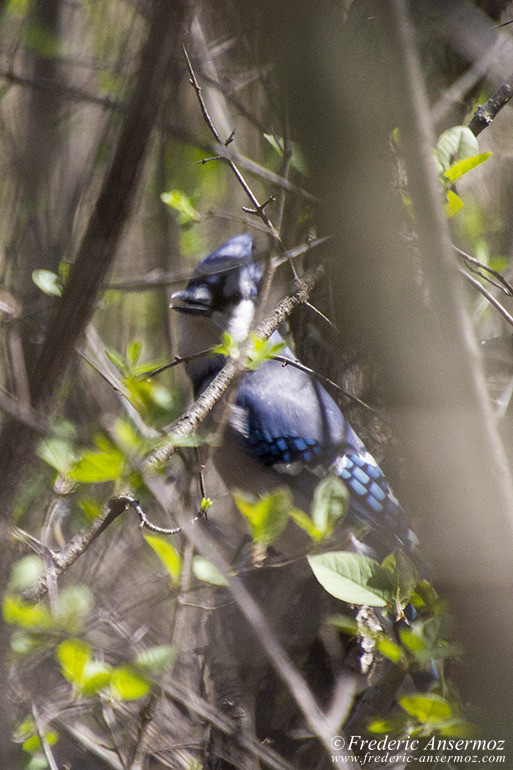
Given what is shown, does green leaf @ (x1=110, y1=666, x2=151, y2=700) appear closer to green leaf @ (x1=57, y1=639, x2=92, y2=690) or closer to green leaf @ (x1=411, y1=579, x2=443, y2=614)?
green leaf @ (x1=57, y1=639, x2=92, y2=690)

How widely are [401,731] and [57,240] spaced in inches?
57.0

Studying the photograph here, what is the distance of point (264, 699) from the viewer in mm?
1474

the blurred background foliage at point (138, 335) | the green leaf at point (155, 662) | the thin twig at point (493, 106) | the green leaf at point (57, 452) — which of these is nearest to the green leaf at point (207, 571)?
the blurred background foliage at point (138, 335)

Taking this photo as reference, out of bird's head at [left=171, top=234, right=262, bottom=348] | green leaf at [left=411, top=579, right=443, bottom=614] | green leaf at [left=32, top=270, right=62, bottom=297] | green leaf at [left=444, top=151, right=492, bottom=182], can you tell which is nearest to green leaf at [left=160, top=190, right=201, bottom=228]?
green leaf at [left=32, top=270, right=62, bottom=297]

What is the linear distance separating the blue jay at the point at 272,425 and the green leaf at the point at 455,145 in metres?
0.62

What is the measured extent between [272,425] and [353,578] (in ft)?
2.84

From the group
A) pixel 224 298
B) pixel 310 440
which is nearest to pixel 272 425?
pixel 310 440

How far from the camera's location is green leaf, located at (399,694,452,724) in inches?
37.4

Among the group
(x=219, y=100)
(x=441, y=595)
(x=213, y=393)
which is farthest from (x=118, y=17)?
(x=441, y=595)

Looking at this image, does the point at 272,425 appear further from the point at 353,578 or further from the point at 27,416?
the point at 27,416

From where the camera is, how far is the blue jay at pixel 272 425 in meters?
1.65

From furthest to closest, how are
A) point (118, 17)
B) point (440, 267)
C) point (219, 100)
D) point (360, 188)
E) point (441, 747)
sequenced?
point (118, 17) → point (219, 100) → point (441, 747) → point (360, 188) → point (440, 267)

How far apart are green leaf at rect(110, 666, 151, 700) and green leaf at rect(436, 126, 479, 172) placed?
988 millimetres

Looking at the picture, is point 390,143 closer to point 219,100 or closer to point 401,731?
point 219,100
